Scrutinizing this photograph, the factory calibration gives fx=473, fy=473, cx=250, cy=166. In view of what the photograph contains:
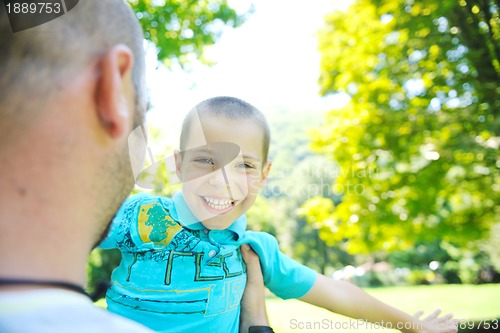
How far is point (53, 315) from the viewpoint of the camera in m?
0.61

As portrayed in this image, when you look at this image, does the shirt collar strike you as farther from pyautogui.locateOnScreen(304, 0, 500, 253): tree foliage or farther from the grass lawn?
the grass lawn

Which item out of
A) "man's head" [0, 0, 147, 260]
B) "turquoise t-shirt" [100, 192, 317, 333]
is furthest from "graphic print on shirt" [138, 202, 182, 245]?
"man's head" [0, 0, 147, 260]

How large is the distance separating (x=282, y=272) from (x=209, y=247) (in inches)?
14.4

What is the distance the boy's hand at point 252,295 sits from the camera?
5.81 ft

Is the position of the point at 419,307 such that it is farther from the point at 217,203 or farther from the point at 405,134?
the point at 217,203

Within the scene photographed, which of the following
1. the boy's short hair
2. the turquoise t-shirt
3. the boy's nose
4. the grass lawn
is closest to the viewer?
the turquoise t-shirt

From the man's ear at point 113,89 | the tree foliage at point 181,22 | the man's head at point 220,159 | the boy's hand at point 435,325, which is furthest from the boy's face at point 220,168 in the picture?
the tree foliage at point 181,22

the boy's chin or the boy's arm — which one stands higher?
the boy's chin

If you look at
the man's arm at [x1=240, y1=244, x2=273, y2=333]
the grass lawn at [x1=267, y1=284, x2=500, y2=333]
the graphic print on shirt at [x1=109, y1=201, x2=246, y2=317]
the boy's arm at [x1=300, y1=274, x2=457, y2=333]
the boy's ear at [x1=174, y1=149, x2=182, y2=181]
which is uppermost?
the boy's ear at [x1=174, y1=149, x2=182, y2=181]

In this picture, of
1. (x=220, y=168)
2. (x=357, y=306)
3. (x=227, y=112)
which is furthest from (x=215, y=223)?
(x=357, y=306)

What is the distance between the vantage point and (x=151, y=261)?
5.32 feet

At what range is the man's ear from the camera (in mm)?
713

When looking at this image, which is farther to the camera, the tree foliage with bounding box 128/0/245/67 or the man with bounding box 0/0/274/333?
the tree foliage with bounding box 128/0/245/67

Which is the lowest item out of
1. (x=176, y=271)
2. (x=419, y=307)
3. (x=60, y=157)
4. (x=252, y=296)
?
(x=419, y=307)
